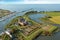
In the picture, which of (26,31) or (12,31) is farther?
(26,31)

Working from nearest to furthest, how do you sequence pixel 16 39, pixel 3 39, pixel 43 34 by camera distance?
pixel 3 39, pixel 16 39, pixel 43 34

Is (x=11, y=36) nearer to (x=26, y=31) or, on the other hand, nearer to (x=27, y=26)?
(x=26, y=31)

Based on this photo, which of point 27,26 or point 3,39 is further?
point 27,26

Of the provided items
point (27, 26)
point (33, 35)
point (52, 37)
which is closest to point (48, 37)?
point (52, 37)

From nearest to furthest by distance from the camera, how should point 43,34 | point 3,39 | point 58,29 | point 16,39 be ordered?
point 3,39 < point 16,39 < point 43,34 < point 58,29

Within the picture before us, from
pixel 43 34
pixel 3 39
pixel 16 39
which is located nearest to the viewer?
pixel 3 39

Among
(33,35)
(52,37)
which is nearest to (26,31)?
(33,35)

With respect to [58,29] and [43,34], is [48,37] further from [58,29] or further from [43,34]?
[58,29]

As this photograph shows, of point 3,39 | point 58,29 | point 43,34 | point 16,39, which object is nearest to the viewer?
point 3,39
